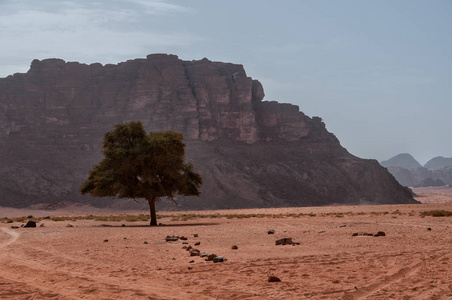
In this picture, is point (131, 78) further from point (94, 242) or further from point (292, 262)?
point (292, 262)

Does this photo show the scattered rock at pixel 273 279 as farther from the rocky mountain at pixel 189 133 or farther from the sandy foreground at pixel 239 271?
the rocky mountain at pixel 189 133

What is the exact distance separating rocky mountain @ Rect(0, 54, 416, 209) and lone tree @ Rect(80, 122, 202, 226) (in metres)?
65.4

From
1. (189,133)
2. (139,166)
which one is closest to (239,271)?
(139,166)

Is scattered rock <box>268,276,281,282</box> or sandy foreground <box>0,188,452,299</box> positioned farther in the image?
scattered rock <box>268,276,281,282</box>

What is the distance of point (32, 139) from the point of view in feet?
415

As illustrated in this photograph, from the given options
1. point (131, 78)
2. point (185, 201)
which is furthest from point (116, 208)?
point (131, 78)

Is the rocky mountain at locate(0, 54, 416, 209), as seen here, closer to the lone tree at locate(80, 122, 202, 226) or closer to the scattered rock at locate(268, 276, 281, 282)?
the lone tree at locate(80, 122, 202, 226)

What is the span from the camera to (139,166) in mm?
40875

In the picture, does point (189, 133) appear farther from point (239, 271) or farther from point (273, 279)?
point (273, 279)

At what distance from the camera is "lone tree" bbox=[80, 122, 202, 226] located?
131 feet

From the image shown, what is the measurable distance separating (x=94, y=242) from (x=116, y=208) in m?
80.9

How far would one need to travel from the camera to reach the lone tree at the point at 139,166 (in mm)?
39969

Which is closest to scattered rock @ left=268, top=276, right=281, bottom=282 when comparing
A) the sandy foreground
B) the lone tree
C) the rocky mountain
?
the sandy foreground

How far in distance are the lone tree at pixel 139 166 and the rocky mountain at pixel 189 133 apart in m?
65.4
